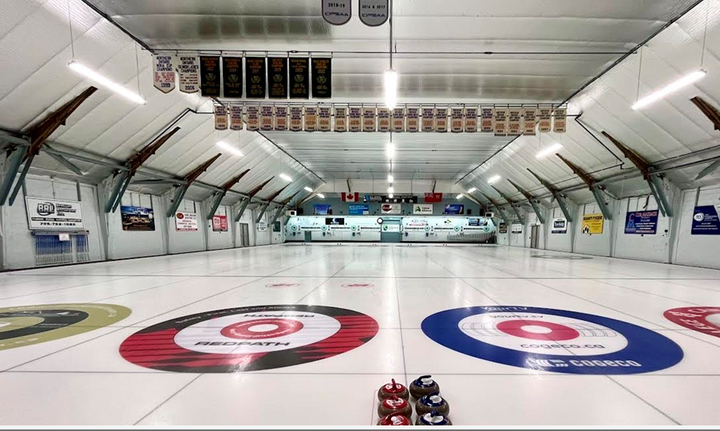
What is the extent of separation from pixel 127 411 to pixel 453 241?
1078 inches

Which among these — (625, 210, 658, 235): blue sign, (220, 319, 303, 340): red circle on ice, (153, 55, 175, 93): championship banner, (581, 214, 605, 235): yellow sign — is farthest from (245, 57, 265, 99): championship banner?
(581, 214, 605, 235): yellow sign

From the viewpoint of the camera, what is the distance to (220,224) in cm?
1808

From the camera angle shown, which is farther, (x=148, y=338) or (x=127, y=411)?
(x=148, y=338)

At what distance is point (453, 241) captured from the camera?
27.2 m

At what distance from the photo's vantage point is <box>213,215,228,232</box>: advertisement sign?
57.5 feet

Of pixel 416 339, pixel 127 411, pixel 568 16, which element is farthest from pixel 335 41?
pixel 127 411

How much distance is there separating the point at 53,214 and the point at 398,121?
1068 cm

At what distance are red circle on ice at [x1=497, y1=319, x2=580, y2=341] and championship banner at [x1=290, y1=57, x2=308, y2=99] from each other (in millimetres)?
5733

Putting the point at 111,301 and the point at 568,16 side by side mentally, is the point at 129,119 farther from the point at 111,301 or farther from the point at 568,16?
the point at 568,16

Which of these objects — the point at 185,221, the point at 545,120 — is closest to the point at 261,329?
the point at 545,120

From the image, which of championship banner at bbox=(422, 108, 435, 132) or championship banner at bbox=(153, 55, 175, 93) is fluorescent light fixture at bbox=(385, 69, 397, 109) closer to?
championship banner at bbox=(422, 108, 435, 132)

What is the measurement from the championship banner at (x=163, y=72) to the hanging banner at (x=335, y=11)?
4.00 meters

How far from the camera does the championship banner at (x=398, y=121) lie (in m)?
7.93

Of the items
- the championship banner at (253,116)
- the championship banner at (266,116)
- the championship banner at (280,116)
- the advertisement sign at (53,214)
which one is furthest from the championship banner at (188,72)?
the advertisement sign at (53,214)
